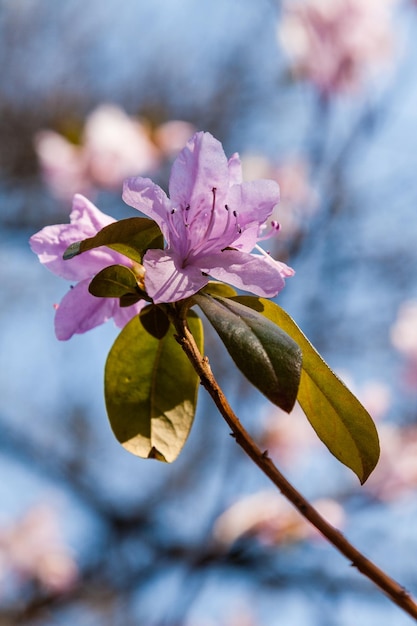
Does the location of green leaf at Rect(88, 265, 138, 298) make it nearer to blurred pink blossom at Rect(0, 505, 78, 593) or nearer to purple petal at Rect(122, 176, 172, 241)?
purple petal at Rect(122, 176, 172, 241)

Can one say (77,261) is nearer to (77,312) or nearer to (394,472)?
(77,312)

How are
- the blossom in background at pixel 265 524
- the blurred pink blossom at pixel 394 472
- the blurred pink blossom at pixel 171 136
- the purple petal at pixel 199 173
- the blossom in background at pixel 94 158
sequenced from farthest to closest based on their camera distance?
the blurred pink blossom at pixel 171 136 → the blossom in background at pixel 94 158 → the blurred pink blossom at pixel 394 472 → the blossom in background at pixel 265 524 → the purple petal at pixel 199 173

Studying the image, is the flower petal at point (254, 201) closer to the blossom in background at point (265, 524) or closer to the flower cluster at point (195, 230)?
the flower cluster at point (195, 230)

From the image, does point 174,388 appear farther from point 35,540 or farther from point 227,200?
point 35,540

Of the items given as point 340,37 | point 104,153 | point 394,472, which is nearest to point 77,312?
point 394,472

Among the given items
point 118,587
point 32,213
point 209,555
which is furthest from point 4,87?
point 209,555

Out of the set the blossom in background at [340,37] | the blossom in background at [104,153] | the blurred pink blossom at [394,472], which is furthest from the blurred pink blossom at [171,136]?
the blurred pink blossom at [394,472]
